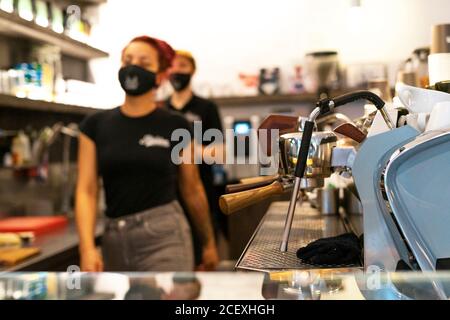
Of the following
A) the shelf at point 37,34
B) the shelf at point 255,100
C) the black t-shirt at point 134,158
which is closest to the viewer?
the black t-shirt at point 134,158

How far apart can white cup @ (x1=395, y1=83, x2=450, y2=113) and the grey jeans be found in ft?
2.62

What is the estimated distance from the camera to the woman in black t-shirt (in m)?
1.25

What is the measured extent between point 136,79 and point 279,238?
0.40 meters

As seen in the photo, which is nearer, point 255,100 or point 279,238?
point 279,238

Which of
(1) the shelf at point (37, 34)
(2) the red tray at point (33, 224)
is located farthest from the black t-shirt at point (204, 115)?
(2) the red tray at point (33, 224)

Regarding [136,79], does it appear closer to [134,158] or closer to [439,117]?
[134,158]

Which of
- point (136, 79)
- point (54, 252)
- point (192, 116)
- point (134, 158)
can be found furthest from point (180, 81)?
point (54, 252)

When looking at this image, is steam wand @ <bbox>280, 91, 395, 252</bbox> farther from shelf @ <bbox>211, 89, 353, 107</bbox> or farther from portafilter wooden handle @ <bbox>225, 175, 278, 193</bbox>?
shelf @ <bbox>211, 89, 353, 107</bbox>

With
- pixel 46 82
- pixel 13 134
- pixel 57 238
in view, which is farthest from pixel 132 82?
pixel 13 134

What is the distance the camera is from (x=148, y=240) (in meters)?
1.33

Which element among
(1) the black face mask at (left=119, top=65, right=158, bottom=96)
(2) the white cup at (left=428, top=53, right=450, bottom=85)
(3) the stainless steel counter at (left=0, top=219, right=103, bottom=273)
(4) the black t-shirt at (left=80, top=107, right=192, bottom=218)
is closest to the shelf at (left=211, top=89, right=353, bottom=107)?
(3) the stainless steel counter at (left=0, top=219, right=103, bottom=273)

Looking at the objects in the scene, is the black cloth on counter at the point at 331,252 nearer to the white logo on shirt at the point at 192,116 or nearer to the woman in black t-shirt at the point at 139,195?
the woman in black t-shirt at the point at 139,195

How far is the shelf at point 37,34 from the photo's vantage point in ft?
4.46
